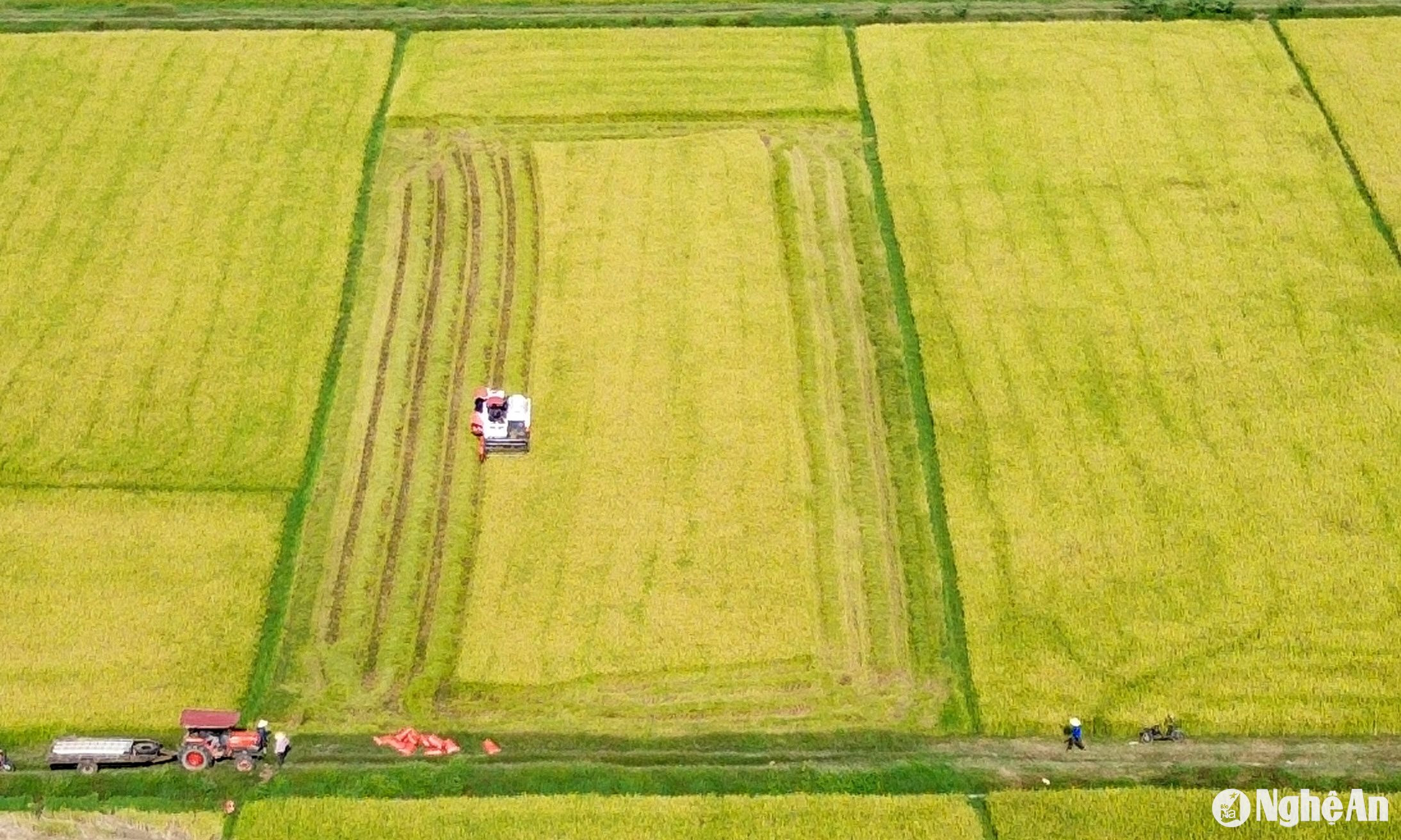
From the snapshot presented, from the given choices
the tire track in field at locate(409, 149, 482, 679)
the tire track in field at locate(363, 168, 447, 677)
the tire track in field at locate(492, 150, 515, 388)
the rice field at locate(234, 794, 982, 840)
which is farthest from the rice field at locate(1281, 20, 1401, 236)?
the tire track in field at locate(363, 168, 447, 677)

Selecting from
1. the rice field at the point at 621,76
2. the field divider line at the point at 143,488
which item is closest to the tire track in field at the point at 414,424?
the field divider line at the point at 143,488

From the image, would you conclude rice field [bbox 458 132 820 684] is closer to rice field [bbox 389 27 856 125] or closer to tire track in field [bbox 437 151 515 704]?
tire track in field [bbox 437 151 515 704]

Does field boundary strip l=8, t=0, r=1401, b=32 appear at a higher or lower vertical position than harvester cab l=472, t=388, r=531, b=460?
higher

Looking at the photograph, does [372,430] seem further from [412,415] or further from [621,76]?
[621,76]

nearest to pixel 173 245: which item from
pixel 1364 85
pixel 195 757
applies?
pixel 195 757

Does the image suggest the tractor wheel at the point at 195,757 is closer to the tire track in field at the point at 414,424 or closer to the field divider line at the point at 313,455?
the field divider line at the point at 313,455

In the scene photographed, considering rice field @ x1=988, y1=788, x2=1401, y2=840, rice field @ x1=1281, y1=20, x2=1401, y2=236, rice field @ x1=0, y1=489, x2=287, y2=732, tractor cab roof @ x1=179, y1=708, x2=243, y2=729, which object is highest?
rice field @ x1=1281, y1=20, x2=1401, y2=236

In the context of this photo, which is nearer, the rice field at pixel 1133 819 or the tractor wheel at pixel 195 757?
the rice field at pixel 1133 819
